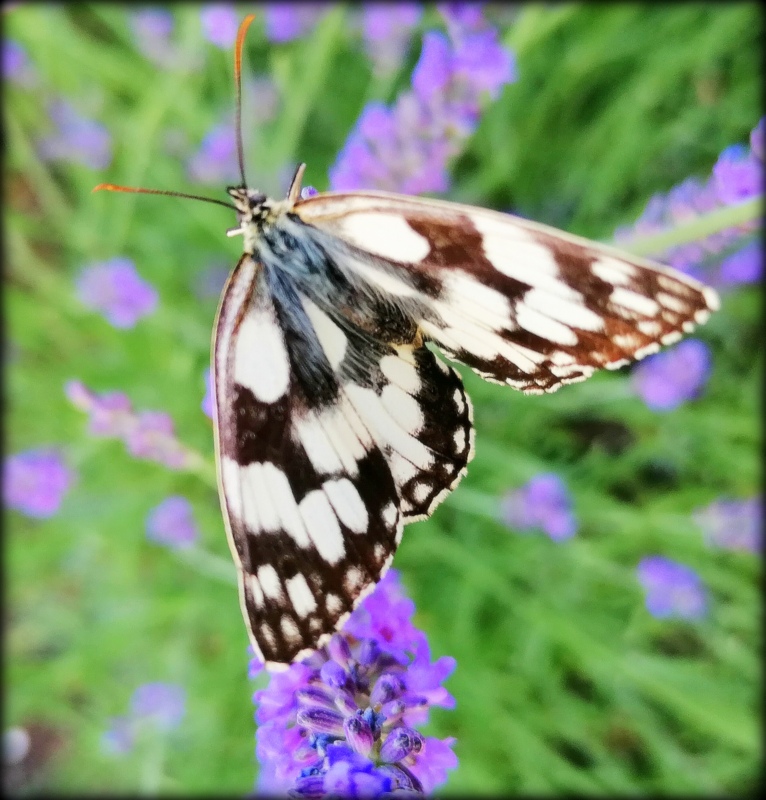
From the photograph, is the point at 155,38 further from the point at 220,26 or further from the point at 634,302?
the point at 634,302

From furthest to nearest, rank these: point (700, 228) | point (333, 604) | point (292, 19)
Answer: point (292, 19), point (700, 228), point (333, 604)

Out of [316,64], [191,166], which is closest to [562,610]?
[316,64]

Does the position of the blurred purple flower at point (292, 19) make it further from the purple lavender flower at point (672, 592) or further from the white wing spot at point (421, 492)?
the purple lavender flower at point (672, 592)

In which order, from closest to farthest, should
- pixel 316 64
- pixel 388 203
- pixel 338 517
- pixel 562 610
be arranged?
pixel 338 517, pixel 388 203, pixel 316 64, pixel 562 610

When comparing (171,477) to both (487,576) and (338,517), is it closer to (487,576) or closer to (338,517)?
(487,576)

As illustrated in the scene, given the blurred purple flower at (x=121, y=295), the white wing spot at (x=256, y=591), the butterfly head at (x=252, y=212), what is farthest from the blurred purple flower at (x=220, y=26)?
the white wing spot at (x=256, y=591)

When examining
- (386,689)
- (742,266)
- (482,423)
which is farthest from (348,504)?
(742,266)

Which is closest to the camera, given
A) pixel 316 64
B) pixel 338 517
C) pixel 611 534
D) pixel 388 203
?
pixel 338 517
